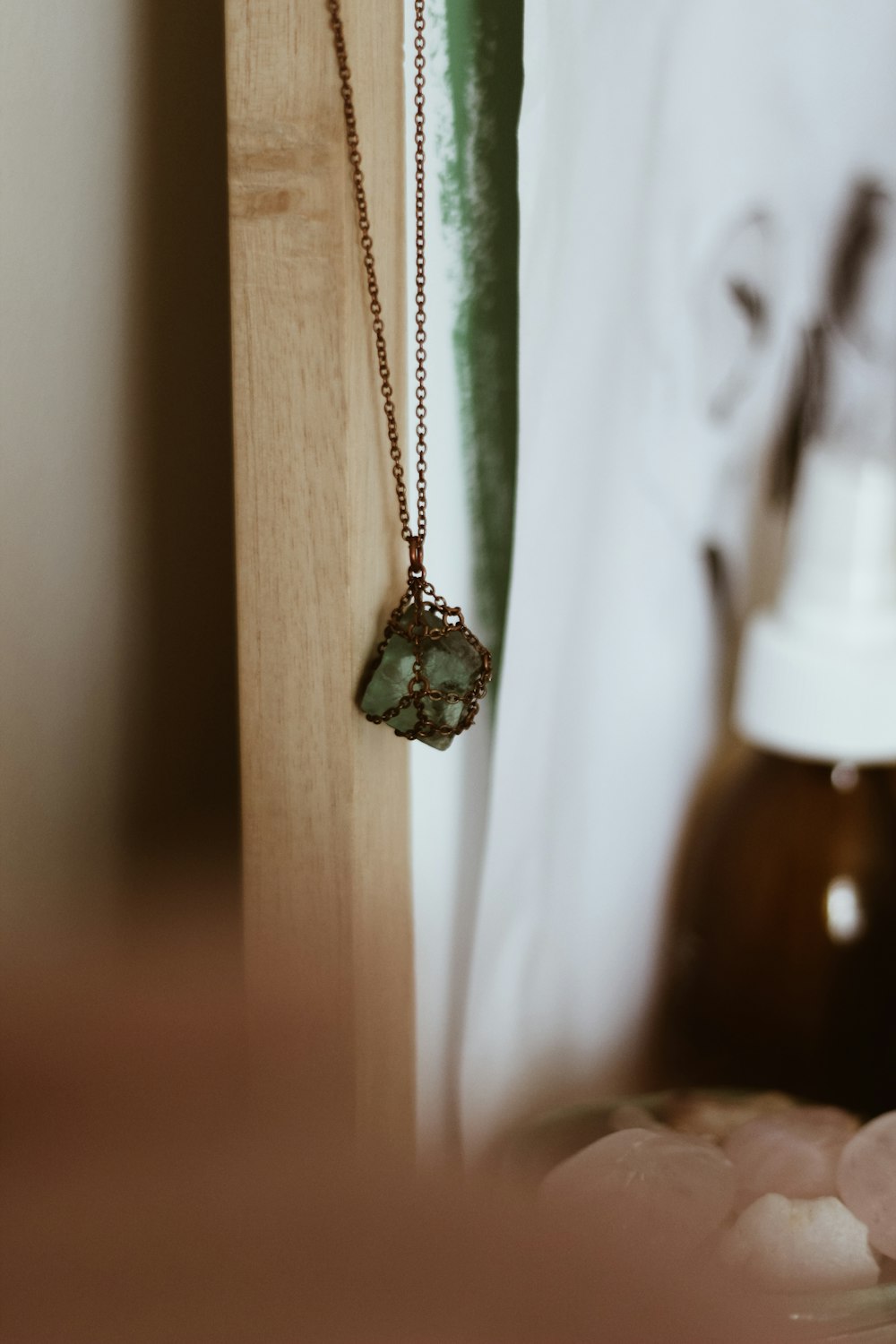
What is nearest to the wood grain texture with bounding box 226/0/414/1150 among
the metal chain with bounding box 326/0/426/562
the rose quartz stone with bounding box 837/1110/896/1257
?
the metal chain with bounding box 326/0/426/562

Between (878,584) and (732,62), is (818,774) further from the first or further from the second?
(732,62)

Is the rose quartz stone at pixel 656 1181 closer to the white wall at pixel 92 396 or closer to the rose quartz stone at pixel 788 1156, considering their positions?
the rose quartz stone at pixel 788 1156

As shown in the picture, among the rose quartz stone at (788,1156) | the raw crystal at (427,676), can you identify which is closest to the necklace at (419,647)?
the raw crystal at (427,676)

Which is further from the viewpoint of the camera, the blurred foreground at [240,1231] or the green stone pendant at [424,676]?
the green stone pendant at [424,676]

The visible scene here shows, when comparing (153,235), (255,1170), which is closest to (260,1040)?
(255,1170)

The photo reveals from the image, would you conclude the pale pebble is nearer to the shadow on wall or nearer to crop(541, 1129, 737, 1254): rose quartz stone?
crop(541, 1129, 737, 1254): rose quartz stone

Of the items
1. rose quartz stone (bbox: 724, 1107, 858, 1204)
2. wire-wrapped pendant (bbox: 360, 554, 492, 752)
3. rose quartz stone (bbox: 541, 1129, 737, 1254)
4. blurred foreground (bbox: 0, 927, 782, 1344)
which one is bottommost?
rose quartz stone (bbox: 724, 1107, 858, 1204)

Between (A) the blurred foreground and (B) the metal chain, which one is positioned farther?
(B) the metal chain

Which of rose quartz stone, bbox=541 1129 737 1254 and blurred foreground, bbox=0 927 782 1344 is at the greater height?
blurred foreground, bbox=0 927 782 1344
